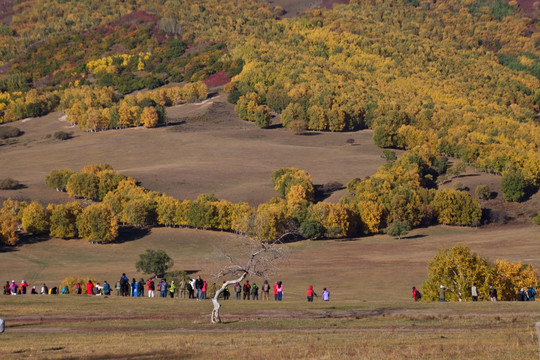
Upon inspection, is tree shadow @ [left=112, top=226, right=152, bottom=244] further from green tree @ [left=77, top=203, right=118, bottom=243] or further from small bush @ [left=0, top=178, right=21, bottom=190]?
small bush @ [left=0, top=178, right=21, bottom=190]

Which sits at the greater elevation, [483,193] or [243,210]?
[483,193]

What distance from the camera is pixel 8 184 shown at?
158 metres

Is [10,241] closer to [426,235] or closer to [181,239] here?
[181,239]

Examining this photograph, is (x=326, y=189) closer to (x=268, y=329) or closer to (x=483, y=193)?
(x=483, y=193)

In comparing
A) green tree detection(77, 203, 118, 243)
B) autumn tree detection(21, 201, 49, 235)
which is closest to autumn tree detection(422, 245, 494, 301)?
green tree detection(77, 203, 118, 243)

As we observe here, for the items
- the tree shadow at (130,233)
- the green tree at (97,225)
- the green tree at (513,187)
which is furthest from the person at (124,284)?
the green tree at (513,187)

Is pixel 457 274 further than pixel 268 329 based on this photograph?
Yes

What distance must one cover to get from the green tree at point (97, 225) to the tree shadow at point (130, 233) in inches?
64.1

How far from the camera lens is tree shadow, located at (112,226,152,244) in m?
135

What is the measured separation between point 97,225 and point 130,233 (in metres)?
7.68

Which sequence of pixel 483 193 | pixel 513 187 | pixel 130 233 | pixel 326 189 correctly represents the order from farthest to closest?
pixel 326 189 < pixel 513 187 < pixel 483 193 < pixel 130 233

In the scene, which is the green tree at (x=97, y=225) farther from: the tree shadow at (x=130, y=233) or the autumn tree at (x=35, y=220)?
the autumn tree at (x=35, y=220)

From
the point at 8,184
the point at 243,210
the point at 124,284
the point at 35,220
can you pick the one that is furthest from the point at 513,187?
the point at 124,284

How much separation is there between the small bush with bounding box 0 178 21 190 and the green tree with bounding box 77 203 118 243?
94.1ft
